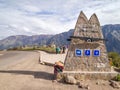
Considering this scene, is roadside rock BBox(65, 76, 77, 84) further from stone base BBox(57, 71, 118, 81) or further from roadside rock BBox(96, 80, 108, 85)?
roadside rock BBox(96, 80, 108, 85)

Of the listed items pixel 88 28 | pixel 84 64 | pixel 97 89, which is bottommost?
pixel 97 89

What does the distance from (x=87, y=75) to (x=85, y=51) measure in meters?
1.66

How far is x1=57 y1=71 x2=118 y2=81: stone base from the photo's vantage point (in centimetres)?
1427

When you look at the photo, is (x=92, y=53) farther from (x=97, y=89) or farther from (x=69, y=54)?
(x=97, y=89)

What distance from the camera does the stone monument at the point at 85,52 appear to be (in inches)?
588

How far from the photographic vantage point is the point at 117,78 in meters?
14.3

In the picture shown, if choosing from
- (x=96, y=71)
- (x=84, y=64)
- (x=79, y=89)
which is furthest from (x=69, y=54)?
(x=79, y=89)

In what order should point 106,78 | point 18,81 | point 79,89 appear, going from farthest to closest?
point 106,78, point 18,81, point 79,89

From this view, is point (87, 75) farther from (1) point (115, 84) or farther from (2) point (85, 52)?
(1) point (115, 84)

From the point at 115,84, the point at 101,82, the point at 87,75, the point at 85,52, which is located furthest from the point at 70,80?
the point at 115,84

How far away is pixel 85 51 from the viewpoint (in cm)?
1500

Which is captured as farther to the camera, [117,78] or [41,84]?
[117,78]

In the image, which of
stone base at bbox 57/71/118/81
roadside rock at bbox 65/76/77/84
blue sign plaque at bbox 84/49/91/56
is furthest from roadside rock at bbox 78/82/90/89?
blue sign plaque at bbox 84/49/91/56

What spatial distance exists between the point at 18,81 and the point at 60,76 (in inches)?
106
